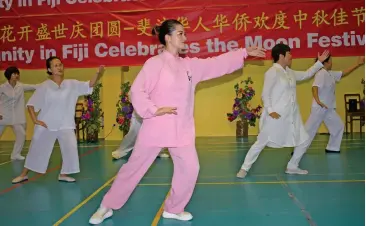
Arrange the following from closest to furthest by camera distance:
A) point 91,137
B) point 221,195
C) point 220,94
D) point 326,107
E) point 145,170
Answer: point 145,170 < point 221,195 < point 326,107 < point 91,137 < point 220,94

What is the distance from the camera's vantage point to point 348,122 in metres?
10.4

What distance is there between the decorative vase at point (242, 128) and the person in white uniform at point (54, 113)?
5.86 meters

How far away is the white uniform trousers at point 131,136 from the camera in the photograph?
22.1 ft

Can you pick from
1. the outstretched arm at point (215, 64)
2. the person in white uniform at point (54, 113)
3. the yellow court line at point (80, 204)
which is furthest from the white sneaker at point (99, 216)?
the person in white uniform at point (54, 113)

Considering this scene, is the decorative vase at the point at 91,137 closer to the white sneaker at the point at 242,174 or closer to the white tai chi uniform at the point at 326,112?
the white tai chi uniform at the point at 326,112

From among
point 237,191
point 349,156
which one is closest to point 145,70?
point 237,191

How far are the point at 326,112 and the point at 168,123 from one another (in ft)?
14.4

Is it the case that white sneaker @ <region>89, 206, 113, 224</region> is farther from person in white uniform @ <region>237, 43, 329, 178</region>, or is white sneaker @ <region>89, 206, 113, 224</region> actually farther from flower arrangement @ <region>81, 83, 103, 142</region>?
flower arrangement @ <region>81, 83, 103, 142</region>

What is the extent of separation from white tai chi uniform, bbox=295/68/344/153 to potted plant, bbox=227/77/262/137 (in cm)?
324

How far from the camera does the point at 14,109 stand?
283 inches

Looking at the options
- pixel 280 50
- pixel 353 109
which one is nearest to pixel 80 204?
pixel 280 50

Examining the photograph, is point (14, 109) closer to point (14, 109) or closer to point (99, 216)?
point (14, 109)

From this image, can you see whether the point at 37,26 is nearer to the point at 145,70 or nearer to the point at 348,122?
the point at 145,70

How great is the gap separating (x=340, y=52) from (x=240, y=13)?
4.85ft
